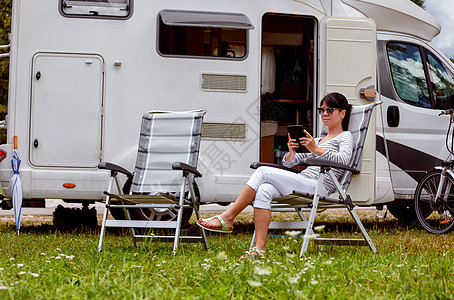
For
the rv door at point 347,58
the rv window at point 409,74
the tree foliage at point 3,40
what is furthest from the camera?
the tree foliage at point 3,40

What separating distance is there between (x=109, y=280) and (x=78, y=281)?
7.9 inches

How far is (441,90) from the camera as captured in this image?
7.11 metres

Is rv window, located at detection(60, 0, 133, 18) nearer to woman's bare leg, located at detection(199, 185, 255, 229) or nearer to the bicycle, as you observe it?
woman's bare leg, located at detection(199, 185, 255, 229)

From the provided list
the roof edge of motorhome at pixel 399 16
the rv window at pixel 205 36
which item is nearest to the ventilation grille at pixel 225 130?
the rv window at pixel 205 36

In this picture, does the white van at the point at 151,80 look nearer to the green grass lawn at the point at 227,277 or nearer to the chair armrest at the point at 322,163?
the chair armrest at the point at 322,163

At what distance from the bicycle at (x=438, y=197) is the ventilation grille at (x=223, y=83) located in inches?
82.4

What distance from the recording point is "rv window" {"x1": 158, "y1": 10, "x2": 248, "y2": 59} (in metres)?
6.28

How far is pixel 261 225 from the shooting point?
13.9ft

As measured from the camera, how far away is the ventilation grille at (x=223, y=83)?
6.38 m

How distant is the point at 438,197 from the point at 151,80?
10.1ft

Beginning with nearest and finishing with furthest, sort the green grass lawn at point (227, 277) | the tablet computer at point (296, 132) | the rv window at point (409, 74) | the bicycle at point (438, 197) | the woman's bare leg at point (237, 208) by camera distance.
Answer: the green grass lawn at point (227, 277) → the woman's bare leg at point (237, 208) → the tablet computer at point (296, 132) → the bicycle at point (438, 197) → the rv window at point (409, 74)

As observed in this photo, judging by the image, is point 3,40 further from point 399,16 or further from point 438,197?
point 438,197

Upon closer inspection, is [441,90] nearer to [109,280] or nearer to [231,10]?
[231,10]

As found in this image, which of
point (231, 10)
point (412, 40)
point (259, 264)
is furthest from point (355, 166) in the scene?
point (412, 40)
